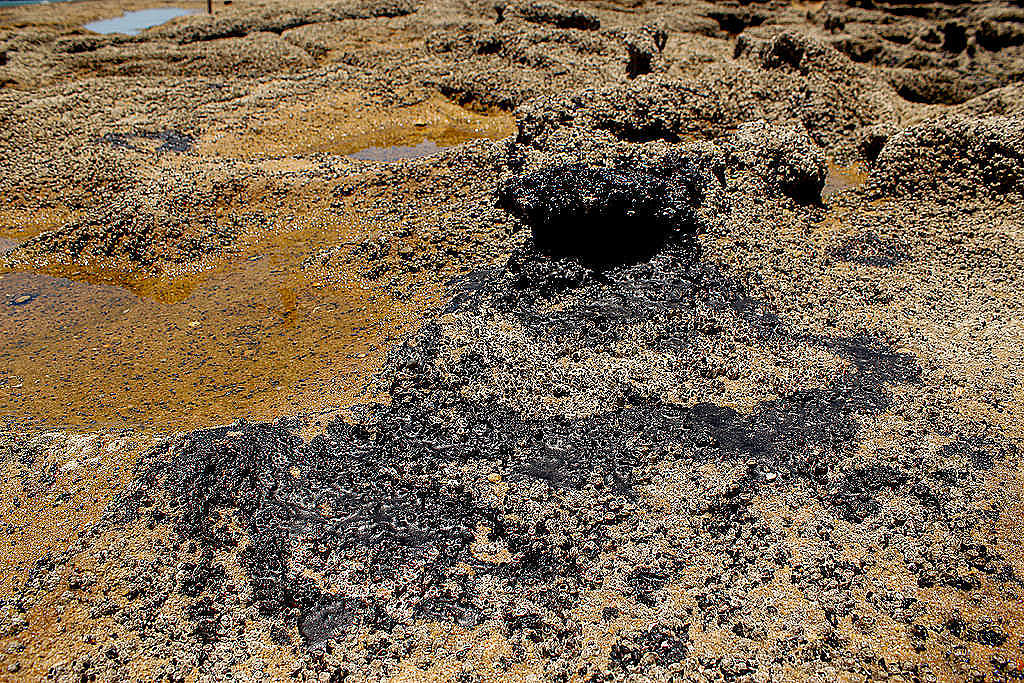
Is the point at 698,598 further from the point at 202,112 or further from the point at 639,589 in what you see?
the point at 202,112

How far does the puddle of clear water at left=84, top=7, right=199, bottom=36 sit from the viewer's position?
7098mm

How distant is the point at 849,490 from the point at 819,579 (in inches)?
14.7

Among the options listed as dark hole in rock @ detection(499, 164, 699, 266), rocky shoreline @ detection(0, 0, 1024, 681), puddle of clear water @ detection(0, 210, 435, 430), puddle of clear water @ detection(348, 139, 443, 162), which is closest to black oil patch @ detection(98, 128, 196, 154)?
rocky shoreline @ detection(0, 0, 1024, 681)

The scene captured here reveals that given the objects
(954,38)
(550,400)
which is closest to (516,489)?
(550,400)

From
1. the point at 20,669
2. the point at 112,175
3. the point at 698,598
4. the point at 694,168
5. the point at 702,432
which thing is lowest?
the point at 20,669

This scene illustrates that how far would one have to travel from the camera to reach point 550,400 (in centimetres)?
234

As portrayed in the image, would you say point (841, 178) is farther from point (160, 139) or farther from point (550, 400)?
point (160, 139)

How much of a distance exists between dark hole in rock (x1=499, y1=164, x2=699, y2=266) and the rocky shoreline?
18 millimetres

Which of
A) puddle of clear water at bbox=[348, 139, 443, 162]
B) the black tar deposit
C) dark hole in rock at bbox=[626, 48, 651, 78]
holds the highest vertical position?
dark hole in rock at bbox=[626, 48, 651, 78]

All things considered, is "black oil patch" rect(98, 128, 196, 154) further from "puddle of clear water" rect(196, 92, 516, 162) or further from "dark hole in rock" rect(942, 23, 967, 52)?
"dark hole in rock" rect(942, 23, 967, 52)

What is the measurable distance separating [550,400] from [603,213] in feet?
3.69

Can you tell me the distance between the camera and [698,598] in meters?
1.78

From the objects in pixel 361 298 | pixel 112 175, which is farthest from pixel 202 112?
pixel 361 298

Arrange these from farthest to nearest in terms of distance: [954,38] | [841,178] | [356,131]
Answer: [954,38]
[356,131]
[841,178]
